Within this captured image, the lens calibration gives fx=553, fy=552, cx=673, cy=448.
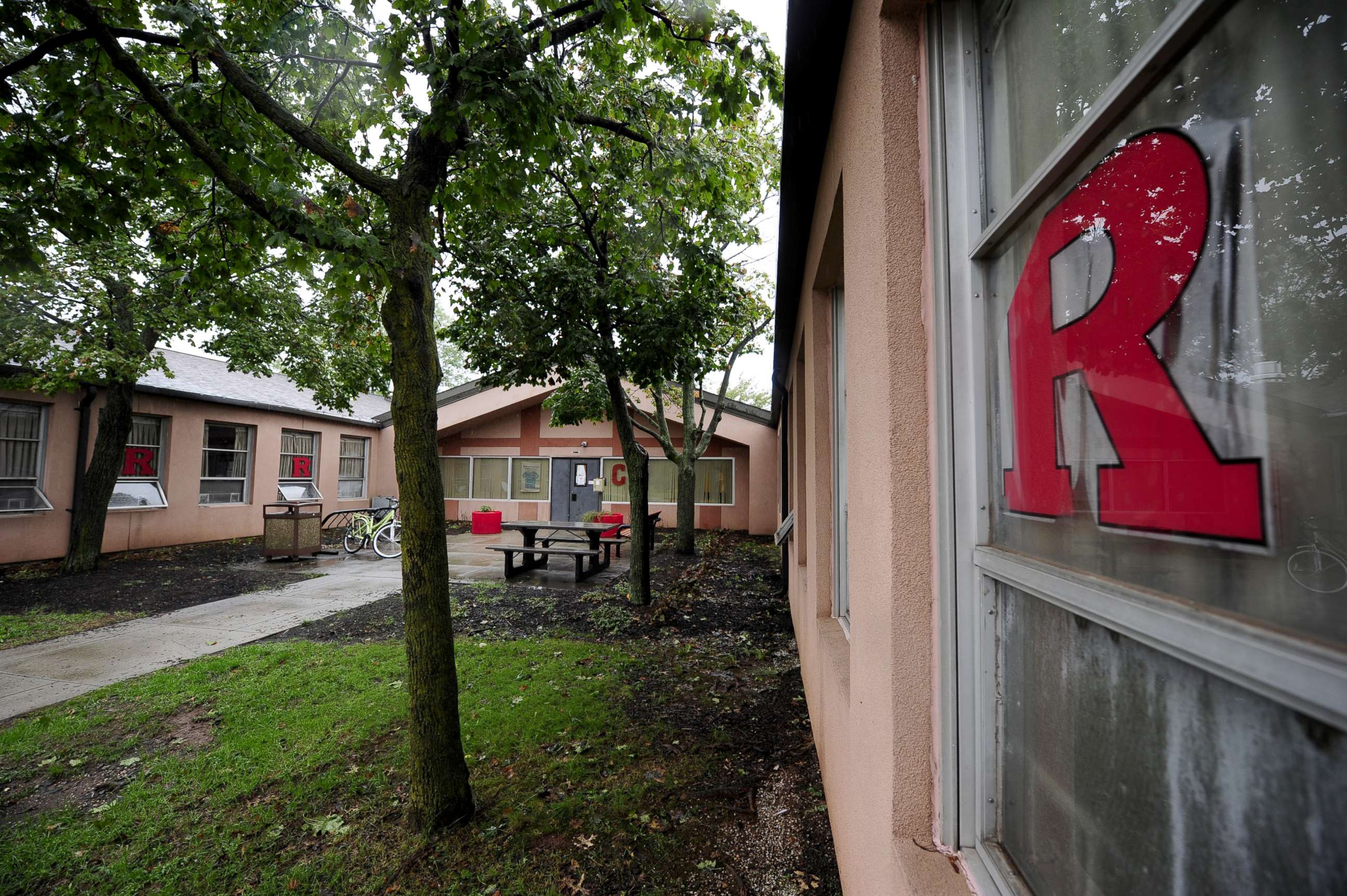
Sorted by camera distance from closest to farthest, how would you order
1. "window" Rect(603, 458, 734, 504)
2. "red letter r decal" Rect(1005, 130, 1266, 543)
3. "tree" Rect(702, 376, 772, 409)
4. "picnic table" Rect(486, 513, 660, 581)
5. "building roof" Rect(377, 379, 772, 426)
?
"red letter r decal" Rect(1005, 130, 1266, 543)
"picnic table" Rect(486, 513, 660, 581)
"building roof" Rect(377, 379, 772, 426)
"window" Rect(603, 458, 734, 504)
"tree" Rect(702, 376, 772, 409)

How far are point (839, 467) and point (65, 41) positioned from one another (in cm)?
487

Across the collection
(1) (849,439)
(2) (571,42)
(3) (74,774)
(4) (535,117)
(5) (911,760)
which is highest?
(2) (571,42)

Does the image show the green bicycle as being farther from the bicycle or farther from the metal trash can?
the bicycle

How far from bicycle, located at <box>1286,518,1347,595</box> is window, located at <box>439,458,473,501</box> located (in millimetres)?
19589

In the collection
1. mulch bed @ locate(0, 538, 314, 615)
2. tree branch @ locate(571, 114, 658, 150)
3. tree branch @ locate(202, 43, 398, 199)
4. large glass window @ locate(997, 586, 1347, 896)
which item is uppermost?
tree branch @ locate(571, 114, 658, 150)

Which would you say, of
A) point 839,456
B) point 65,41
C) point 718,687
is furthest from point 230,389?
point 839,456

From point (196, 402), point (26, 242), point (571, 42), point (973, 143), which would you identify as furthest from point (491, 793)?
point (196, 402)

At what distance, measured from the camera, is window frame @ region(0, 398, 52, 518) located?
9.98m

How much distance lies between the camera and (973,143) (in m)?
1.25

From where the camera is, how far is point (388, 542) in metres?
12.9

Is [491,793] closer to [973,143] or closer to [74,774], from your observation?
[74,774]

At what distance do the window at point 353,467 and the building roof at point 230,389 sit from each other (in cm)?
76

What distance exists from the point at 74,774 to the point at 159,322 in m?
8.59

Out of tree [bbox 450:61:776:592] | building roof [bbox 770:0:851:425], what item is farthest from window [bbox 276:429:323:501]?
building roof [bbox 770:0:851:425]
